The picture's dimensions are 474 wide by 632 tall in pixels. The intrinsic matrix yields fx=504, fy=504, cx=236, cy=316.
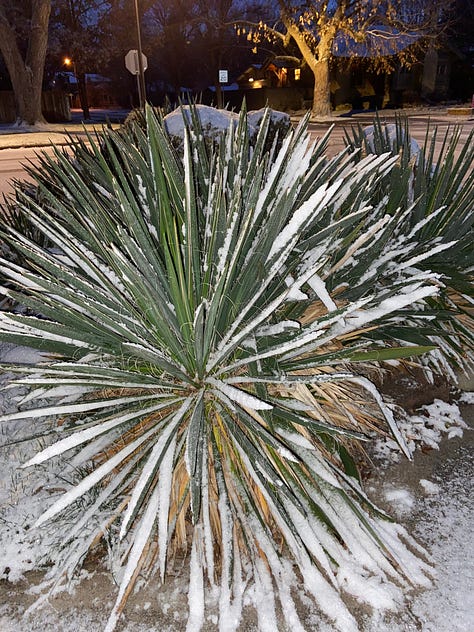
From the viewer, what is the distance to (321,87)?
2486 cm

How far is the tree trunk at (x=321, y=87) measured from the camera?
79.9 ft

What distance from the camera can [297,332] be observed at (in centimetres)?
203

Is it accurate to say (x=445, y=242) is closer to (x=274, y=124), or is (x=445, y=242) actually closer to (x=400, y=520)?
(x=400, y=520)

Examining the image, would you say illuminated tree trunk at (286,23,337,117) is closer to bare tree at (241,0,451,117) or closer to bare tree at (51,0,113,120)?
bare tree at (241,0,451,117)

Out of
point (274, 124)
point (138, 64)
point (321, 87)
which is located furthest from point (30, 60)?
point (274, 124)

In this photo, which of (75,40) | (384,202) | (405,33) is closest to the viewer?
(384,202)

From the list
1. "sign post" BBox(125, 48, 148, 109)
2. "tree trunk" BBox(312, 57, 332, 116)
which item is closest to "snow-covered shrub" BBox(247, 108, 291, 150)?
"sign post" BBox(125, 48, 148, 109)

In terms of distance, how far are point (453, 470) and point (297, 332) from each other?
47.1 inches

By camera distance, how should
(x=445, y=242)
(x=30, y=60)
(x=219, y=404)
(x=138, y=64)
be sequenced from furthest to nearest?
(x=30, y=60)
(x=138, y=64)
(x=445, y=242)
(x=219, y=404)

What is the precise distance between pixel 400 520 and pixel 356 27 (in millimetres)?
27599

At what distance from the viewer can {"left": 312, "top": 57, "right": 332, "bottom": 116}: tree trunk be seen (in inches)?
958

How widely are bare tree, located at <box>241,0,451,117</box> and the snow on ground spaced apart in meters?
24.0

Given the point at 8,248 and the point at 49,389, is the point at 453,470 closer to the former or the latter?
the point at 49,389

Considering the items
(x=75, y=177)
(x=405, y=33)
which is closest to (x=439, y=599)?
(x=75, y=177)
